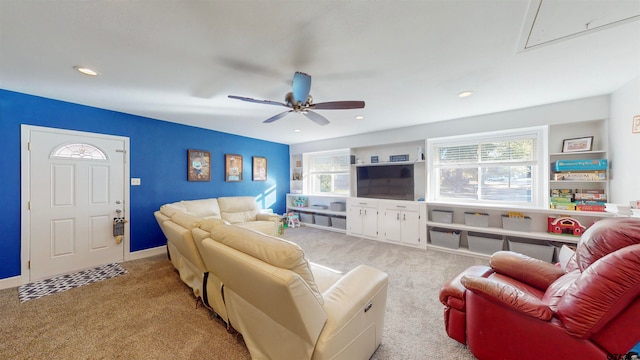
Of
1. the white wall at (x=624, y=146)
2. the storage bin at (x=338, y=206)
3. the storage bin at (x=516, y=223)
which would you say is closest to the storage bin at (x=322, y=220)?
the storage bin at (x=338, y=206)

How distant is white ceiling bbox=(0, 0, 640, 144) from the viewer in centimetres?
138

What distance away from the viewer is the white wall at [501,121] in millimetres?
2863

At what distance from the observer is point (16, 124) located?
2.65 meters

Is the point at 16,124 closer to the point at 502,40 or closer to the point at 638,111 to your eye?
the point at 502,40

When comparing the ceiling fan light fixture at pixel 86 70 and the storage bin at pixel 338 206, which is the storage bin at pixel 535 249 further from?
the ceiling fan light fixture at pixel 86 70

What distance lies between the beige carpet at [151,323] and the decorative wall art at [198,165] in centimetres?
188

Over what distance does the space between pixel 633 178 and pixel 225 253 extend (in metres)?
4.24

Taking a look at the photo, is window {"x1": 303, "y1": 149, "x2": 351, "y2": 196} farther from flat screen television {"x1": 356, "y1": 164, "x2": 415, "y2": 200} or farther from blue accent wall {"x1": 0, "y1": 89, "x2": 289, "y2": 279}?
blue accent wall {"x1": 0, "y1": 89, "x2": 289, "y2": 279}

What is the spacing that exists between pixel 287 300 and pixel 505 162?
14.0 ft

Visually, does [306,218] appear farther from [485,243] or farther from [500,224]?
[500,224]

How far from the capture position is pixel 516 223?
328 cm

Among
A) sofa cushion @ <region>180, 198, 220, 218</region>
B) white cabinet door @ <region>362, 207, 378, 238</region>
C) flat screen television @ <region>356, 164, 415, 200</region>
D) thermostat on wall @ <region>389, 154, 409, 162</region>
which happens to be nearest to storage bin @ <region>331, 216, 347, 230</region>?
white cabinet door @ <region>362, 207, 378, 238</region>

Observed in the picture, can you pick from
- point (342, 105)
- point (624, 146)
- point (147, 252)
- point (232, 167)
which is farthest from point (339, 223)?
point (624, 146)

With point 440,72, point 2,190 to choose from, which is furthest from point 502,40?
point 2,190
